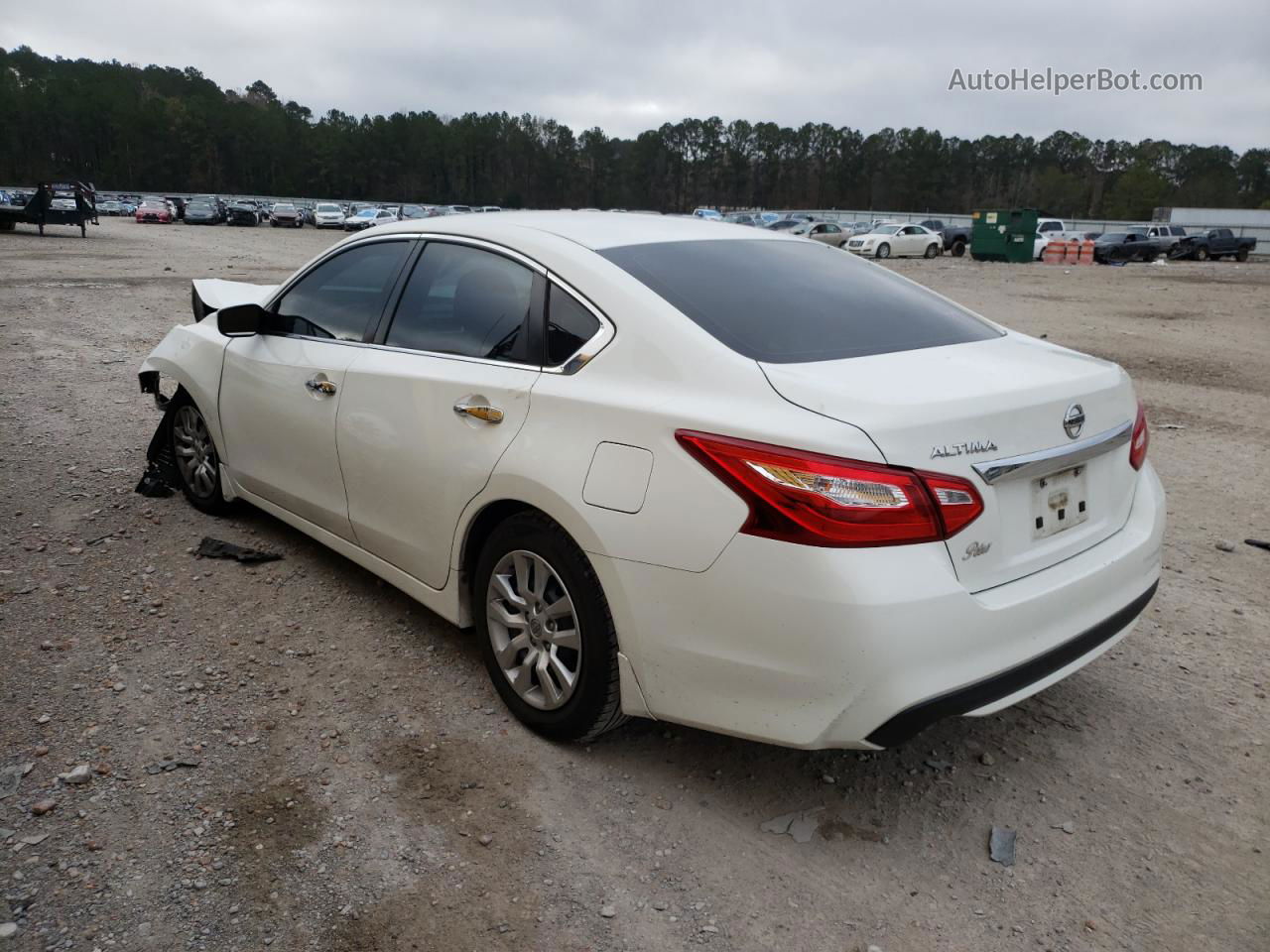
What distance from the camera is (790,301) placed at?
9.75ft

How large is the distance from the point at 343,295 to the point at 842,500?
254 centimetres

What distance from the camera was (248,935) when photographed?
2232 mm

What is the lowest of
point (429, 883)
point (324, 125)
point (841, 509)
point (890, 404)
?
point (429, 883)

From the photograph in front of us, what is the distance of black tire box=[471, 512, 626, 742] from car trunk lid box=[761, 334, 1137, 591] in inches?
30.9

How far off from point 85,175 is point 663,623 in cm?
14739

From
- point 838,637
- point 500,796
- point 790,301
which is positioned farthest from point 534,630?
point 790,301

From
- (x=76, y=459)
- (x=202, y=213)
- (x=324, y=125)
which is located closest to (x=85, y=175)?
(x=324, y=125)

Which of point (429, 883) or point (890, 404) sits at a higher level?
point (890, 404)

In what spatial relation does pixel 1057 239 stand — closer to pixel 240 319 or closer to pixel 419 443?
pixel 240 319

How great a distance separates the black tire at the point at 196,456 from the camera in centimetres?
485

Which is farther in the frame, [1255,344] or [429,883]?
[1255,344]

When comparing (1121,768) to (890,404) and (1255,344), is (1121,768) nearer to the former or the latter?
(890,404)

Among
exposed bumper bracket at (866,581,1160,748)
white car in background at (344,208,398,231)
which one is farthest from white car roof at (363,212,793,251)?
white car in background at (344,208,398,231)

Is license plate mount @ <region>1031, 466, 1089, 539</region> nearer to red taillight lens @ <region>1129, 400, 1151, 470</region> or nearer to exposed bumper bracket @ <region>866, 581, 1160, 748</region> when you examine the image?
exposed bumper bracket @ <region>866, 581, 1160, 748</region>
